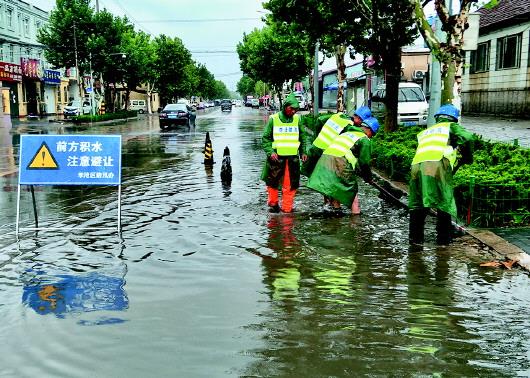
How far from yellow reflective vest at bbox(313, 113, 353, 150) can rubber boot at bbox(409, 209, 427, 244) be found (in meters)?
1.91

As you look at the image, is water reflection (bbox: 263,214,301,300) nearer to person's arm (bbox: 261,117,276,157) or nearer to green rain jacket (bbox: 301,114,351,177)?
green rain jacket (bbox: 301,114,351,177)

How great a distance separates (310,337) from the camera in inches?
167

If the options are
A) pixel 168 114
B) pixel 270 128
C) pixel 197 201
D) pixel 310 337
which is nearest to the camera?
pixel 310 337

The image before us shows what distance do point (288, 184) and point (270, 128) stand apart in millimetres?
900

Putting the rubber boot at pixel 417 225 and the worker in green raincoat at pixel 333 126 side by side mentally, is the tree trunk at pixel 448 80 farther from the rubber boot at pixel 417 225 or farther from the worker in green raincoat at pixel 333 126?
the rubber boot at pixel 417 225

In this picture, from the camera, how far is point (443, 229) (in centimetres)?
688

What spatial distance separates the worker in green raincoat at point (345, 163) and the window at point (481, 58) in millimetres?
26977

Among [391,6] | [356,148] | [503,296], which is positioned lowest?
[503,296]

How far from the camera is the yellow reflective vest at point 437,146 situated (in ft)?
21.6

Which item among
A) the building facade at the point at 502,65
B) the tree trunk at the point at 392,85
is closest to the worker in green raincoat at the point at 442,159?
the tree trunk at the point at 392,85

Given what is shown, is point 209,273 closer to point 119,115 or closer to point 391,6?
point 391,6

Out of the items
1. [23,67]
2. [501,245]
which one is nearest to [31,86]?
[23,67]

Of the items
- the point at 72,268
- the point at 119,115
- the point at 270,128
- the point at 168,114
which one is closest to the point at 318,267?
the point at 72,268

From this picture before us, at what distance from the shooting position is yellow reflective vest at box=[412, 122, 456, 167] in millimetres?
6594
